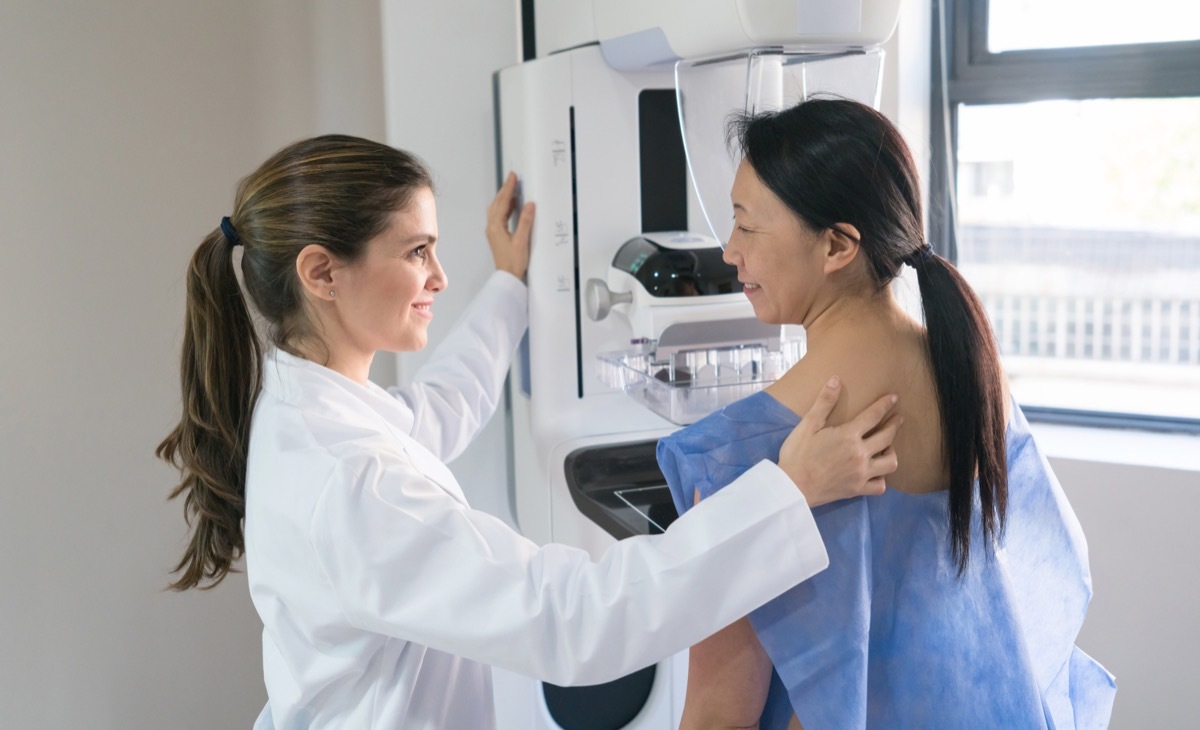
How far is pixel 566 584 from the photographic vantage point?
1.04 m

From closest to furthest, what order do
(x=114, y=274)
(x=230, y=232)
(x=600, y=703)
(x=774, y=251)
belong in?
(x=774, y=251) → (x=230, y=232) → (x=600, y=703) → (x=114, y=274)

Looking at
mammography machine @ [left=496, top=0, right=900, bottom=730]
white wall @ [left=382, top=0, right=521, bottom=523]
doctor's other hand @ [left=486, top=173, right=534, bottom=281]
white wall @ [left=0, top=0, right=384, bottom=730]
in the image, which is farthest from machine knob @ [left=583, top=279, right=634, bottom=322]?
white wall @ [left=0, top=0, right=384, bottom=730]

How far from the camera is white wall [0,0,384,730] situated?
1.78 m

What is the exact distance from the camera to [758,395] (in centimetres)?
111

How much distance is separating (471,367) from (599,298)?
24 cm

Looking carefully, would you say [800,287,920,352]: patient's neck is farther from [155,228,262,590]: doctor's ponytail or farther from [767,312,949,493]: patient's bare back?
[155,228,262,590]: doctor's ponytail

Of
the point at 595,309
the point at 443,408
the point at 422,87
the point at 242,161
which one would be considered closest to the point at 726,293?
the point at 595,309

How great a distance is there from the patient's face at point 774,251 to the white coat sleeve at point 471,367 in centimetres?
59

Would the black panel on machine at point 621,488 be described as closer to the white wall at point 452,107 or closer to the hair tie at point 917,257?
the white wall at point 452,107

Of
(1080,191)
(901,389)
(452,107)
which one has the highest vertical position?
(452,107)

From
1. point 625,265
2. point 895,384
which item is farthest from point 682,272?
point 895,384

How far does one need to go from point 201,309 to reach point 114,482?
2.65 ft

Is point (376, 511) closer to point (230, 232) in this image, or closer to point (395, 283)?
point (395, 283)

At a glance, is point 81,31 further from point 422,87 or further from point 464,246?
point 464,246
